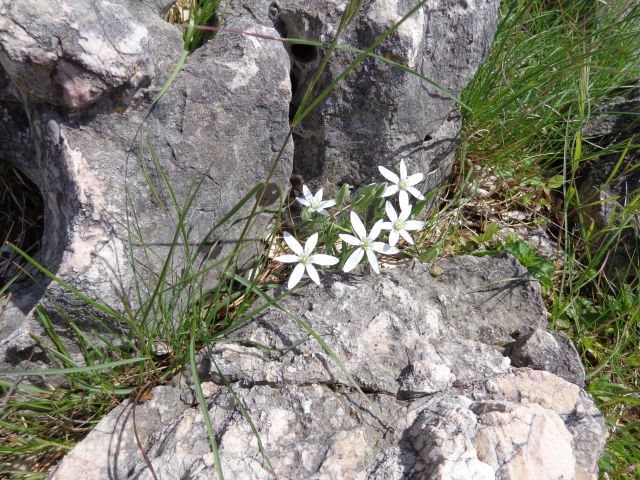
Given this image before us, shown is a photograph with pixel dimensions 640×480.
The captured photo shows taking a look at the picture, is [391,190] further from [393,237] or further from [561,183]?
[561,183]

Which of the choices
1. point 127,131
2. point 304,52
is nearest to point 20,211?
point 127,131

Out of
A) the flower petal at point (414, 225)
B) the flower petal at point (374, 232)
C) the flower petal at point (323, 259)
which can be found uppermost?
the flower petal at point (414, 225)

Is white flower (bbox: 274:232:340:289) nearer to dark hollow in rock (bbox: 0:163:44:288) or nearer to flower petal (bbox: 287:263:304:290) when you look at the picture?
flower petal (bbox: 287:263:304:290)

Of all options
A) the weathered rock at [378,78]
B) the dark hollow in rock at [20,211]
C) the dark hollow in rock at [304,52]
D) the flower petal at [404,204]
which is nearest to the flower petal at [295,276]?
the flower petal at [404,204]

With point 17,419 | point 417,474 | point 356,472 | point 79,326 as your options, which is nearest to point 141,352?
point 79,326

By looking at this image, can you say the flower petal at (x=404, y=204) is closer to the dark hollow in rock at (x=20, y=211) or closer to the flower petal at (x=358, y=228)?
the flower petal at (x=358, y=228)
